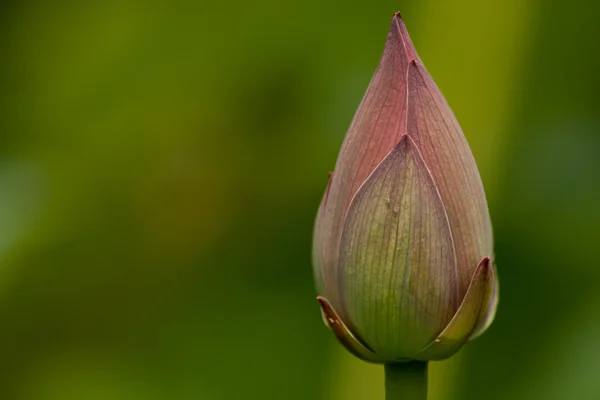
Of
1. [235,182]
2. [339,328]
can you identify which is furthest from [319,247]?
[235,182]

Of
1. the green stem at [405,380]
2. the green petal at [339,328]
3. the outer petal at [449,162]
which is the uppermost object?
the outer petal at [449,162]

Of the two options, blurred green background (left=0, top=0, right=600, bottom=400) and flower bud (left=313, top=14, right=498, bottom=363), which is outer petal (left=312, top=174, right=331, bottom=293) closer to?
flower bud (left=313, top=14, right=498, bottom=363)

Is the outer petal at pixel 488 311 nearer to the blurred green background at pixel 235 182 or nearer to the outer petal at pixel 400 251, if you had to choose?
the outer petal at pixel 400 251

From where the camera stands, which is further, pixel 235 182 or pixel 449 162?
pixel 235 182

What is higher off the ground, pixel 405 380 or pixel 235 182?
pixel 235 182

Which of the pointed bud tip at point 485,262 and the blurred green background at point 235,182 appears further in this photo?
the blurred green background at point 235,182

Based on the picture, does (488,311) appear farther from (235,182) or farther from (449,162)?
(235,182)

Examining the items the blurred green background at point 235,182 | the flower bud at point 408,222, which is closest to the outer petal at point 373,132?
the flower bud at point 408,222

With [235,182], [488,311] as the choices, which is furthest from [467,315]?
[235,182]
